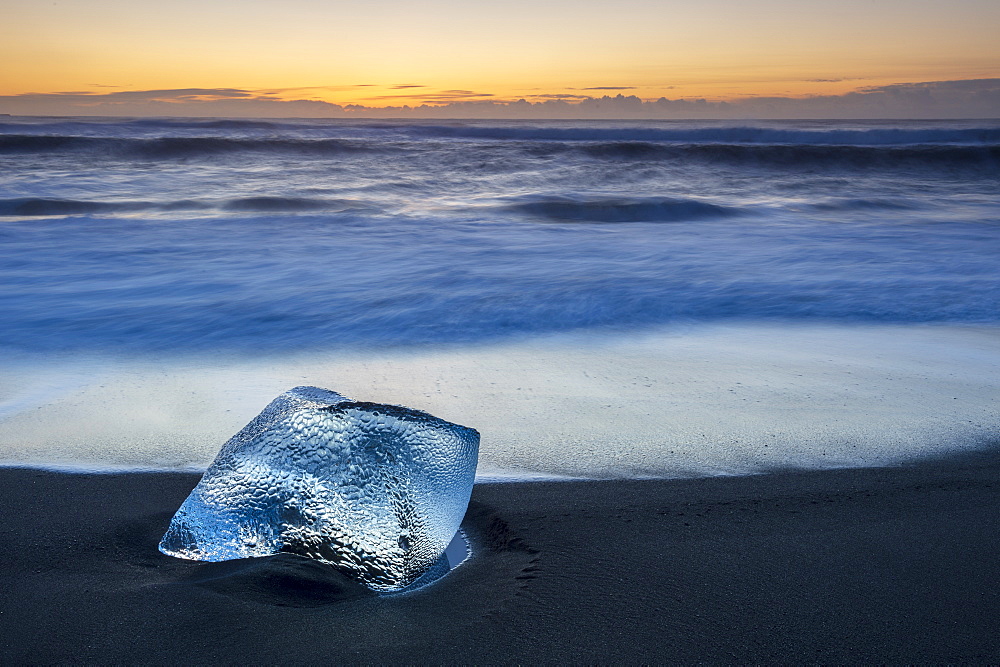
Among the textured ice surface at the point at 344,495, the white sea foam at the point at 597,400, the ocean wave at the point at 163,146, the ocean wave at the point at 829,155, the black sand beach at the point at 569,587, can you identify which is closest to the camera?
the black sand beach at the point at 569,587

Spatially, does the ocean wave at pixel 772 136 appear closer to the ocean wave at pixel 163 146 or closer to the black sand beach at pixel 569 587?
the ocean wave at pixel 163 146

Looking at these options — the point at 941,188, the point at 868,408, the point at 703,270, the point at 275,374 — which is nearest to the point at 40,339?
the point at 275,374

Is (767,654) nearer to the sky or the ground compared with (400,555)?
nearer to the ground

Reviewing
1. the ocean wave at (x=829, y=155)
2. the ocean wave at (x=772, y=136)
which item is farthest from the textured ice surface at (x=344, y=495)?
the ocean wave at (x=772, y=136)

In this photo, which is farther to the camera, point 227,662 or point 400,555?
point 400,555

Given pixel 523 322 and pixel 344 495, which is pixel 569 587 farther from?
pixel 523 322

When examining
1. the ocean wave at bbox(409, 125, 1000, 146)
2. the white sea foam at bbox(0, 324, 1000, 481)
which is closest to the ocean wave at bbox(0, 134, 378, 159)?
the ocean wave at bbox(409, 125, 1000, 146)

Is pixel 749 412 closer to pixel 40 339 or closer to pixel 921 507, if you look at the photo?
pixel 921 507
